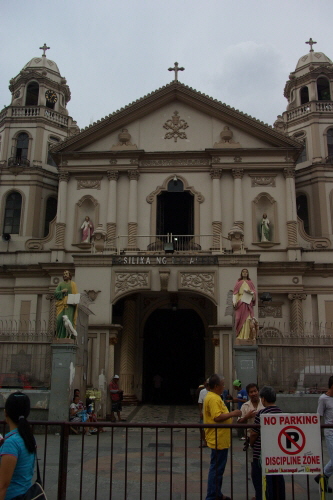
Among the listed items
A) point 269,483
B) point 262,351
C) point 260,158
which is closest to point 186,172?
point 260,158

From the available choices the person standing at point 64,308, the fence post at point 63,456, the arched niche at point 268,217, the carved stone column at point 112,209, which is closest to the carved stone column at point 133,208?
the carved stone column at point 112,209

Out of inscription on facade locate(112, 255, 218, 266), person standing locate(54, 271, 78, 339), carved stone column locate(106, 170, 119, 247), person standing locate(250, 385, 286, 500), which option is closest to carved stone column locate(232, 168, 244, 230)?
inscription on facade locate(112, 255, 218, 266)

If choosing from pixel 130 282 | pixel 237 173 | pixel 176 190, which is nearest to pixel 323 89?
pixel 237 173

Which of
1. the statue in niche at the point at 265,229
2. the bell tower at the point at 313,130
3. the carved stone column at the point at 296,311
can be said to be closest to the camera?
the carved stone column at the point at 296,311

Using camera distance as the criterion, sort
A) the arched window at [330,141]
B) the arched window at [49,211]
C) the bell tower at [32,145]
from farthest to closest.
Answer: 1. the arched window at [49,211]
2. the arched window at [330,141]
3. the bell tower at [32,145]

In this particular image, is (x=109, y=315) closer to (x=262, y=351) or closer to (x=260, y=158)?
(x=262, y=351)

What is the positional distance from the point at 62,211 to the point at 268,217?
32.3 ft

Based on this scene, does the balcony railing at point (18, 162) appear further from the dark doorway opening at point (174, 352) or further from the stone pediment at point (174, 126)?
the dark doorway opening at point (174, 352)

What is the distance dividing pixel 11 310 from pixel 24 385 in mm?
10641

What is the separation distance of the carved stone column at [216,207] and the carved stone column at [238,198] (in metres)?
0.75

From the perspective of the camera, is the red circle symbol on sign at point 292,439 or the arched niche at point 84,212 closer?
the red circle symbol on sign at point 292,439

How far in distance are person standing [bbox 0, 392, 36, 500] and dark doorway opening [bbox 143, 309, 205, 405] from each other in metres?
19.3

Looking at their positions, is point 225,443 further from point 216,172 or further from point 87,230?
point 216,172

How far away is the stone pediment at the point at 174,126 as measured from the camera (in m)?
24.3
